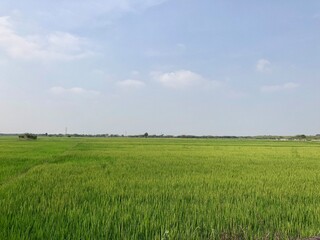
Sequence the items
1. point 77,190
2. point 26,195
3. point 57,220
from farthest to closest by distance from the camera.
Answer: point 77,190 → point 26,195 → point 57,220

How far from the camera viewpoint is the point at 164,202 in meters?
6.54

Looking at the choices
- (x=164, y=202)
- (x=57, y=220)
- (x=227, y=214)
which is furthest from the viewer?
(x=164, y=202)

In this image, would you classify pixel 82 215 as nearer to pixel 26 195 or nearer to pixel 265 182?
pixel 26 195

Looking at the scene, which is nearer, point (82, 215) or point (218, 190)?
point (82, 215)

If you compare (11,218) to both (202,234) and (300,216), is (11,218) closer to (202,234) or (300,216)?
(202,234)

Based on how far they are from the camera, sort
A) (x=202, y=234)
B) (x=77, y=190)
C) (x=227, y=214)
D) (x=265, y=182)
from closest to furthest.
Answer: (x=202, y=234) < (x=227, y=214) < (x=77, y=190) < (x=265, y=182)

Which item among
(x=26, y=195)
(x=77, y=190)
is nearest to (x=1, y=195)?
(x=26, y=195)

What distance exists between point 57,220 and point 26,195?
92.8 inches

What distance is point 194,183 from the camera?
30.4ft

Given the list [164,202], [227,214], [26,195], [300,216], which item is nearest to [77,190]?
[26,195]

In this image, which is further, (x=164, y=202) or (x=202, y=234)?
(x=164, y=202)

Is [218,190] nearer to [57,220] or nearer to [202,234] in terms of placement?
[202,234]

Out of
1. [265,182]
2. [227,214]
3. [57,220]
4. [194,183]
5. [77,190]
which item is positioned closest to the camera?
[57,220]

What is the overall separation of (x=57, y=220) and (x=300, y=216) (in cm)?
376
